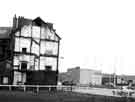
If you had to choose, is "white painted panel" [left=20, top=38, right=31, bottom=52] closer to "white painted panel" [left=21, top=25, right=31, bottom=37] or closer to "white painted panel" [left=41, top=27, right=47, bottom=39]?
"white painted panel" [left=21, top=25, right=31, bottom=37]

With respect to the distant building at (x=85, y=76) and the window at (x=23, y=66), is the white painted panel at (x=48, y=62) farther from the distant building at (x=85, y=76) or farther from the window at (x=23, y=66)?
the distant building at (x=85, y=76)

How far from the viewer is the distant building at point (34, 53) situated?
151 ft

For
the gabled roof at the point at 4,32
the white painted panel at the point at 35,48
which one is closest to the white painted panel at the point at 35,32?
the white painted panel at the point at 35,48

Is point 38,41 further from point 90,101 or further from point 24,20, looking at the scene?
point 90,101

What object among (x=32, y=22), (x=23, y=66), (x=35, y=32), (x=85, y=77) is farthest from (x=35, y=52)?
(x=85, y=77)

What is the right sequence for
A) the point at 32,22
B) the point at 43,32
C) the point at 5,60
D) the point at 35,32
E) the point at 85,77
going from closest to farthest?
the point at 5,60 → the point at 35,32 → the point at 32,22 → the point at 43,32 → the point at 85,77

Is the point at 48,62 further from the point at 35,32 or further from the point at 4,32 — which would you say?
the point at 4,32

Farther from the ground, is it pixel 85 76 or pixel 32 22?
pixel 32 22

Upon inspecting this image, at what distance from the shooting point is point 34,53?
47.4m

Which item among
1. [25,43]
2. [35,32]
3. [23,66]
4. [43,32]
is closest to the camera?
[23,66]

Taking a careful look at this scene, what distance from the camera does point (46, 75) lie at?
47.4 metres

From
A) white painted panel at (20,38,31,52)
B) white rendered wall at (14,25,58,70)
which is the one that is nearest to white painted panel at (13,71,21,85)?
white rendered wall at (14,25,58,70)

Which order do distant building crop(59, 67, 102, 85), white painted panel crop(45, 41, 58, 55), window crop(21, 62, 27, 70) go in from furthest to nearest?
distant building crop(59, 67, 102, 85), white painted panel crop(45, 41, 58, 55), window crop(21, 62, 27, 70)

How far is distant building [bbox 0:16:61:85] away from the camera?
151 ft
